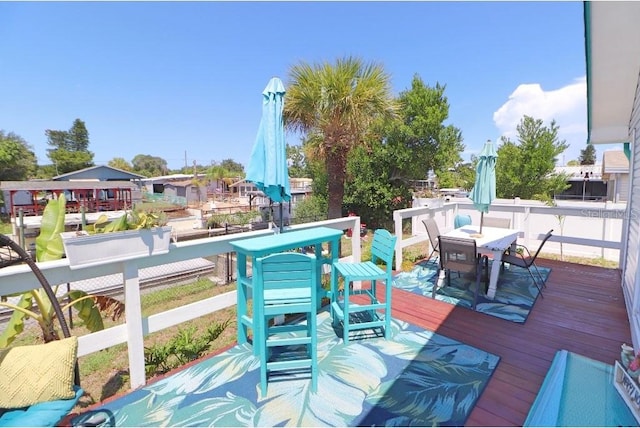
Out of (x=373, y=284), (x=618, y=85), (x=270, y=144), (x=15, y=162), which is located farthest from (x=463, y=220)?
(x=15, y=162)

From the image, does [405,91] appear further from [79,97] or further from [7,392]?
[79,97]

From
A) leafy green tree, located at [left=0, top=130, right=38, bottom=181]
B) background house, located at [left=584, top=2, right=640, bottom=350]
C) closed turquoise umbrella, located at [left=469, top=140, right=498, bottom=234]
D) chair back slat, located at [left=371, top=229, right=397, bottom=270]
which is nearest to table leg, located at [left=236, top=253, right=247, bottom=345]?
chair back slat, located at [left=371, top=229, right=397, bottom=270]

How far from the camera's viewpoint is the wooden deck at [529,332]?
7.13ft

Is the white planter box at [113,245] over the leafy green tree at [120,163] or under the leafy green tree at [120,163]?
under

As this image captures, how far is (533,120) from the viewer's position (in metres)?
16.4

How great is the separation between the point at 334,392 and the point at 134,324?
1646 millimetres

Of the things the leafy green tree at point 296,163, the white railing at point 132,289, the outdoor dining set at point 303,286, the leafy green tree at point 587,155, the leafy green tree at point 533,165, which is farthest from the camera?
the leafy green tree at point 587,155

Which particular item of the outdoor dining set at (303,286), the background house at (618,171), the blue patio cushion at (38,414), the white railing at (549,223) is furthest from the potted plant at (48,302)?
the background house at (618,171)

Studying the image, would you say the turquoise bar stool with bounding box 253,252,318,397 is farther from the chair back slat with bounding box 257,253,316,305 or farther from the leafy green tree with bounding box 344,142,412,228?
the leafy green tree with bounding box 344,142,412,228

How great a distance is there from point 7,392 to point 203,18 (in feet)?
23.0

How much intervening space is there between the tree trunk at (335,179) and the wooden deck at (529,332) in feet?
16.9

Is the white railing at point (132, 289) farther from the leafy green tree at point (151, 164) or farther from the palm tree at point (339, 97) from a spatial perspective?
the leafy green tree at point (151, 164)

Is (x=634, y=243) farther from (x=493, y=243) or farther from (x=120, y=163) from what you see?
(x=120, y=163)

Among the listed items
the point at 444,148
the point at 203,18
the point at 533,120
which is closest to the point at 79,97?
the point at 203,18
